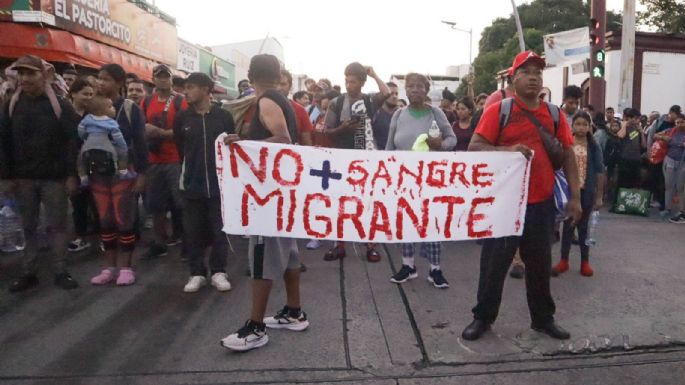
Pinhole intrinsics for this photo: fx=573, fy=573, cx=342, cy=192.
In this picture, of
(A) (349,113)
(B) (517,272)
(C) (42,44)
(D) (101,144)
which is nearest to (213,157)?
(D) (101,144)

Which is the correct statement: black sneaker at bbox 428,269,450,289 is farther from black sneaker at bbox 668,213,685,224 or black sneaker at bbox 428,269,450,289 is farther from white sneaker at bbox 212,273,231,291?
black sneaker at bbox 668,213,685,224

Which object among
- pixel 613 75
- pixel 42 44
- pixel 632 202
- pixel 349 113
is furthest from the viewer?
pixel 613 75

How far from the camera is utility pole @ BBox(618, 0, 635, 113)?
1373cm

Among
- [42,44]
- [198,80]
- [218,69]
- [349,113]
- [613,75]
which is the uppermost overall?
[218,69]

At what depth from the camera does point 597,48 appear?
1284cm

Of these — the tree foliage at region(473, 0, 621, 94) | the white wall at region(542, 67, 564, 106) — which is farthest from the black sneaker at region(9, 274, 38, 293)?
the tree foliage at region(473, 0, 621, 94)

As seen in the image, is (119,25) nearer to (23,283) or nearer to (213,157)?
(23,283)

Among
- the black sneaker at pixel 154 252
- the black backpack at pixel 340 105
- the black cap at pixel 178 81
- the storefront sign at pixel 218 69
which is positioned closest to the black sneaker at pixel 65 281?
the black sneaker at pixel 154 252

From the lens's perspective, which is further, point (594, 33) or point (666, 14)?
point (666, 14)

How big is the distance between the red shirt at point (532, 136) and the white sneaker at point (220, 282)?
244cm

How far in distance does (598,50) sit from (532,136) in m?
10.5

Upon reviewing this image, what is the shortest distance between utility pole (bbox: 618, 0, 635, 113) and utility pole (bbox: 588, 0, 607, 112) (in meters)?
1.12

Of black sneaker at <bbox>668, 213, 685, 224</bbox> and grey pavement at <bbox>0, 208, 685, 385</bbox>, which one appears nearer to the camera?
grey pavement at <bbox>0, 208, 685, 385</bbox>

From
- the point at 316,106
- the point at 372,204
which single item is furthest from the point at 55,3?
the point at 372,204
